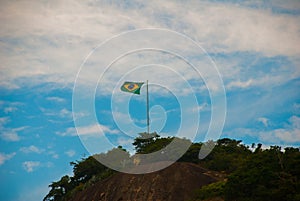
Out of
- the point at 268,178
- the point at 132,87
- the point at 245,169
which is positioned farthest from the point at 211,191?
the point at 132,87

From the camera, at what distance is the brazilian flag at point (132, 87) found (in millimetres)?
49812

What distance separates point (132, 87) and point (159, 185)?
14.8m

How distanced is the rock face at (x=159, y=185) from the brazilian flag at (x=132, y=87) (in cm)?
1076

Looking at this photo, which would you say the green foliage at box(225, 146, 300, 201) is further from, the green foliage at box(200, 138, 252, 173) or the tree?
the tree

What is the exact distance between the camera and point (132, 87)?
50062mm

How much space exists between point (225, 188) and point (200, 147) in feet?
52.1

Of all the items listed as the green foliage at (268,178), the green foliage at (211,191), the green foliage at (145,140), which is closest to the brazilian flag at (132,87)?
the green foliage at (145,140)

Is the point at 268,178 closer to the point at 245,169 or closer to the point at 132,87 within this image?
the point at 245,169

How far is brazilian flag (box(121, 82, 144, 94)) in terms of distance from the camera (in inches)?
1961

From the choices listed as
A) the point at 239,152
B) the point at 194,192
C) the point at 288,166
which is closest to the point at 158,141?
the point at 239,152

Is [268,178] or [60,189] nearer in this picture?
[268,178]

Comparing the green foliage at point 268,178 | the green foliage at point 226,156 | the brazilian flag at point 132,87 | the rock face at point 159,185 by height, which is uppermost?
the brazilian flag at point 132,87

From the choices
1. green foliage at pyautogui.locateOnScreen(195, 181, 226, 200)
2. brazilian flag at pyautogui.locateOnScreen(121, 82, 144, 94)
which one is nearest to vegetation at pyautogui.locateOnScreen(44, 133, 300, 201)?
green foliage at pyautogui.locateOnScreen(195, 181, 226, 200)

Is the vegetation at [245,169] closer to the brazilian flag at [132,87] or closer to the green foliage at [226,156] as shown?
the green foliage at [226,156]
